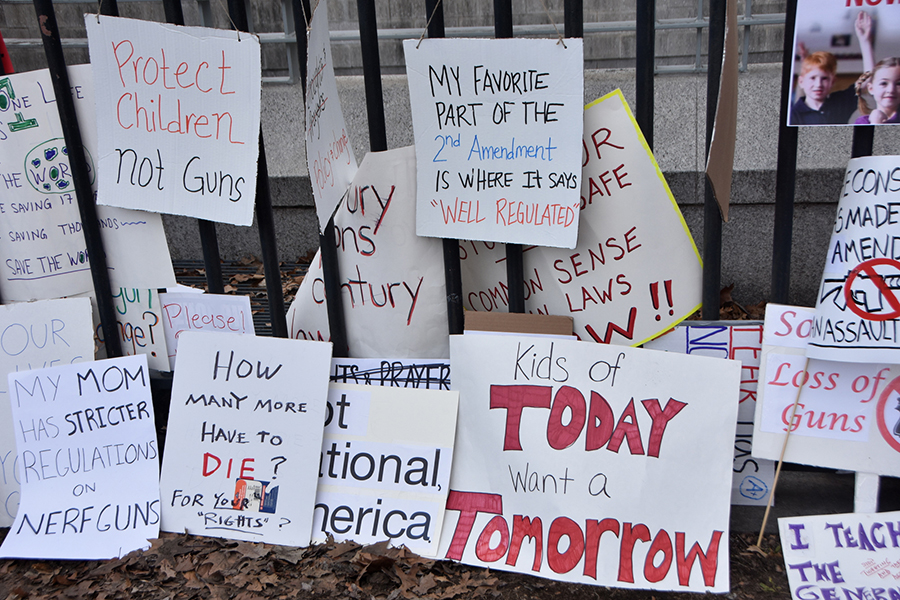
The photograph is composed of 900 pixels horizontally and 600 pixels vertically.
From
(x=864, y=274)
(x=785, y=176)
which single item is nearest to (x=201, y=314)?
(x=785, y=176)

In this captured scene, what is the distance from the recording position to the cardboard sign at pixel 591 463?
1994 millimetres

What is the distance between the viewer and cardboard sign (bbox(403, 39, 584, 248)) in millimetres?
1896

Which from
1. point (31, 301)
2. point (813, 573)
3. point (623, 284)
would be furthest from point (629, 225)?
point (31, 301)

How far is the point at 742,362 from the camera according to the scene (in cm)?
210

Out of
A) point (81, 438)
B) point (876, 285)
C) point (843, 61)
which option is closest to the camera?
point (843, 61)

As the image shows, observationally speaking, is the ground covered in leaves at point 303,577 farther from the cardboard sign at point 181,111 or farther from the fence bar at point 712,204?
the cardboard sign at point 181,111

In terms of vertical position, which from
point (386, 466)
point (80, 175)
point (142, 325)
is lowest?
point (386, 466)

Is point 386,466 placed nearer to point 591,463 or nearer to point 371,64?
point 591,463

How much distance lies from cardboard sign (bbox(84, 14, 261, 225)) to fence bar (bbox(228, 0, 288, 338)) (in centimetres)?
8

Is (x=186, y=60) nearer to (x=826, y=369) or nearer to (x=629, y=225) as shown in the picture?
(x=629, y=225)

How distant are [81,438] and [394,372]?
3.90 feet

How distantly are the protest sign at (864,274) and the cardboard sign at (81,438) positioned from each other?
89.2 inches

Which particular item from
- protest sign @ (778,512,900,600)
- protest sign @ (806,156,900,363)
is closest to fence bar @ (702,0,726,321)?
protest sign @ (806,156,900,363)

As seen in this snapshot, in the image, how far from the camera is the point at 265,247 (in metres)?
2.29
